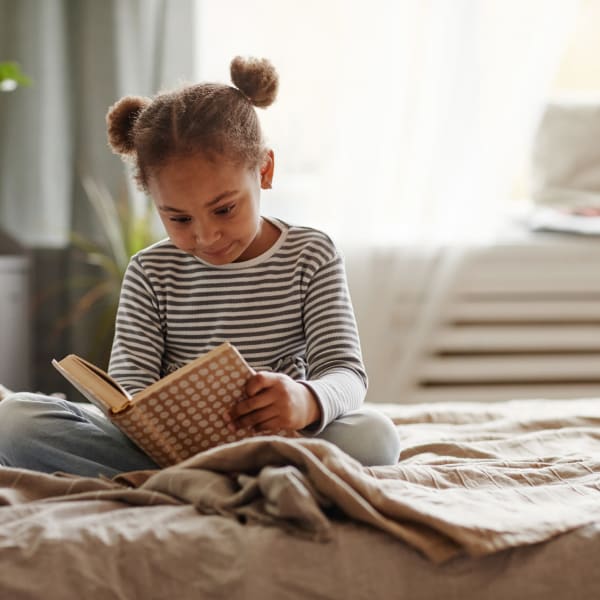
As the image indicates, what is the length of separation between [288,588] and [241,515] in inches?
3.7

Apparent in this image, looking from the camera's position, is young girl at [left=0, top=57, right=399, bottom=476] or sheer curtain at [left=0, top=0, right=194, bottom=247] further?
sheer curtain at [left=0, top=0, right=194, bottom=247]

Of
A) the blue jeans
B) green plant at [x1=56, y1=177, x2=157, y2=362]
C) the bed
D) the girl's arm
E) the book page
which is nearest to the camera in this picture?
the bed

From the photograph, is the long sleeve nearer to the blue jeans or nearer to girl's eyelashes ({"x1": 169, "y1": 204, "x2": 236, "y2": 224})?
the blue jeans

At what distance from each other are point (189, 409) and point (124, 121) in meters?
0.43

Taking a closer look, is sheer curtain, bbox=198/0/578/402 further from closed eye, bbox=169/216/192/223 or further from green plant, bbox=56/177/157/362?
closed eye, bbox=169/216/192/223

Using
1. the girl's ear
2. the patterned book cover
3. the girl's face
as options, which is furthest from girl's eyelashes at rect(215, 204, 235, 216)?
the patterned book cover

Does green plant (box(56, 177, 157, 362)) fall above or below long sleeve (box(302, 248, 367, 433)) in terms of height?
below

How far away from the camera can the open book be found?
3.09 ft

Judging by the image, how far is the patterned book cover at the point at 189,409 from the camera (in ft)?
3.09

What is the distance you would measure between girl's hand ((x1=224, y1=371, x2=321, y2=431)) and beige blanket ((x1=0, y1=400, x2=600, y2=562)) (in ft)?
0.24

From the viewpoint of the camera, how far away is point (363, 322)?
101 inches

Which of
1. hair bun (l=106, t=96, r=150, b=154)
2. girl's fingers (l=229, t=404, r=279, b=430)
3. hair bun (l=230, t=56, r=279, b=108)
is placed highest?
hair bun (l=230, t=56, r=279, b=108)

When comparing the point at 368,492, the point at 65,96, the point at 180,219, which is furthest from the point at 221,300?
the point at 65,96

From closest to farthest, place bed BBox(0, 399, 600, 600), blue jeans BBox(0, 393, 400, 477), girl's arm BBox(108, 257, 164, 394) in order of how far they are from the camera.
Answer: bed BBox(0, 399, 600, 600)
blue jeans BBox(0, 393, 400, 477)
girl's arm BBox(108, 257, 164, 394)
